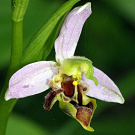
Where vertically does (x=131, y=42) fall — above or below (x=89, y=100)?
below

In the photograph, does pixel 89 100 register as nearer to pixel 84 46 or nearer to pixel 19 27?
pixel 19 27

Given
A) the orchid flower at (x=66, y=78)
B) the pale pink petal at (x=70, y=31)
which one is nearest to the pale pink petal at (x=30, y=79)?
the orchid flower at (x=66, y=78)

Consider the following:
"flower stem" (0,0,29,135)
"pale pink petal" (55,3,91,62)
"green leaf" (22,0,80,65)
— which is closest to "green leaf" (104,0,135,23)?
"pale pink petal" (55,3,91,62)

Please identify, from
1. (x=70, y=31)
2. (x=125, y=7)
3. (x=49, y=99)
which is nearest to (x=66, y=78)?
(x=49, y=99)

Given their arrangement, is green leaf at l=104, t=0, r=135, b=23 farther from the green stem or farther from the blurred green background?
the green stem

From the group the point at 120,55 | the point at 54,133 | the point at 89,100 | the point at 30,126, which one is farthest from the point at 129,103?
the point at 89,100

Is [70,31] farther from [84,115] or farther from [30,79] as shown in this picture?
[84,115]
